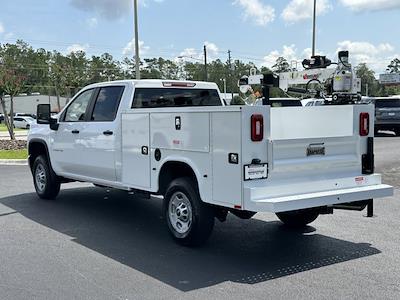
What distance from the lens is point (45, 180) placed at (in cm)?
985

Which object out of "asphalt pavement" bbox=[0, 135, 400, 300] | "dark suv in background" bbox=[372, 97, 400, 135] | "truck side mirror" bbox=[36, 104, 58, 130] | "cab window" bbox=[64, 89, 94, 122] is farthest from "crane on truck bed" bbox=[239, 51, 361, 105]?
"dark suv in background" bbox=[372, 97, 400, 135]

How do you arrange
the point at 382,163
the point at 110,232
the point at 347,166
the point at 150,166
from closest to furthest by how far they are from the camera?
the point at 347,166, the point at 150,166, the point at 110,232, the point at 382,163

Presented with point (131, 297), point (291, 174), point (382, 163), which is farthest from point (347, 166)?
point (382, 163)

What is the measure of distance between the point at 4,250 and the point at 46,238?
677 millimetres

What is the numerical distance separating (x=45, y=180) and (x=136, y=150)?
3.31 m

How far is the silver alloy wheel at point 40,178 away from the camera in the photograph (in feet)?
32.5

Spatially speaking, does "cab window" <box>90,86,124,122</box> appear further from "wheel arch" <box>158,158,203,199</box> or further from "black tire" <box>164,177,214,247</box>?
"black tire" <box>164,177,214,247</box>

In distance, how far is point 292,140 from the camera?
19.7ft

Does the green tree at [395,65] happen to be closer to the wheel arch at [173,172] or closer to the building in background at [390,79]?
the building in background at [390,79]

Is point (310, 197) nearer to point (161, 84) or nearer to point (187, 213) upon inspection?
point (187, 213)

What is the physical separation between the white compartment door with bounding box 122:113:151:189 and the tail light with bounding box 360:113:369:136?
2.67 m

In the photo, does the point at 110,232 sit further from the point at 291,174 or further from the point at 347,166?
the point at 347,166

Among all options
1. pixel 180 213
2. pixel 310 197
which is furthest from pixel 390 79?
pixel 310 197

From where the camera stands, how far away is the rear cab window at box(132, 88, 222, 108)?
8.01 m
